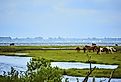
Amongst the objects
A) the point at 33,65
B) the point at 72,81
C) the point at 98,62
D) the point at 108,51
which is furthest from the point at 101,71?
the point at 108,51

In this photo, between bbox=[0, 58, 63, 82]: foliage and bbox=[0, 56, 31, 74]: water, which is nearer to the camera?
bbox=[0, 58, 63, 82]: foliage

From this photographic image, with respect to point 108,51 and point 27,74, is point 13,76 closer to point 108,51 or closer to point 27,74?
point 27,74

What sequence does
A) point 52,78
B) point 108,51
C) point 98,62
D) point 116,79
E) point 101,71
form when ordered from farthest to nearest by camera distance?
1. point 108,51
2. point 98,62
3. point 101,71
4. point 116,79
5. point 52,78

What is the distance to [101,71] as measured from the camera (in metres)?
41.2

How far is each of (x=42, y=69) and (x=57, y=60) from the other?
4839 cm

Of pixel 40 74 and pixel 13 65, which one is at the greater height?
pixel 40 74

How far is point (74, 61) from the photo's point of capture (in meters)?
58.3

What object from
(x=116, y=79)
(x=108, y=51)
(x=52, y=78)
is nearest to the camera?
(x=52, y=78)

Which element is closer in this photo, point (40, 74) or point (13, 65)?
point (40, 74)

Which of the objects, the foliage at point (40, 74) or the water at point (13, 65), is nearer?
the foliage at point (40, 74)

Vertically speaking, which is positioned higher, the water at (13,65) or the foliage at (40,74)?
the foliage at (40,74)

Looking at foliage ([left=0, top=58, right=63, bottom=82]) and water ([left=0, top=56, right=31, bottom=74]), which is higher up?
foliage ([left=0, top=58, right=63, bottom=82])

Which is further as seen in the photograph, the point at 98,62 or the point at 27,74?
the point at 98,62

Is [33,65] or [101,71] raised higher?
[33,65]
